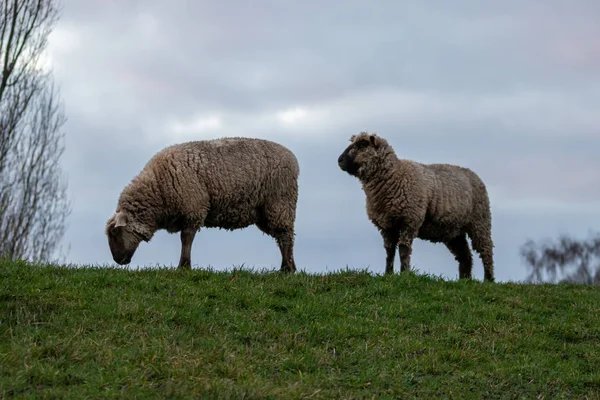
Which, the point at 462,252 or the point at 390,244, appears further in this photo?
the point at 462,252

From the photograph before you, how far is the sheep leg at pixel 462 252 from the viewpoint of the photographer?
17.7 m

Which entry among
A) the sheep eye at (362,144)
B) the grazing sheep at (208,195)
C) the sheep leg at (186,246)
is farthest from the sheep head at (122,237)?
the sheep eye at (362,144)

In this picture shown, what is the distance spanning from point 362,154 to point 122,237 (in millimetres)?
4850

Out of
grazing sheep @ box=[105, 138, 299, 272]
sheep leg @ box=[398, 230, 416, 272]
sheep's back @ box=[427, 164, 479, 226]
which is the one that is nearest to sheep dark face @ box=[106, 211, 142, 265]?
grazing sheep @ box=[105, 138, 299, 272]

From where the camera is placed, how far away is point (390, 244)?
49.2 ft

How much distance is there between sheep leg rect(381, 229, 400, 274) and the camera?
48.9 ft

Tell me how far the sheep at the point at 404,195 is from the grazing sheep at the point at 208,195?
1580mm

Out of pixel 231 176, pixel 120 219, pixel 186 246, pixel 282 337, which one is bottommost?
pixel 282 337

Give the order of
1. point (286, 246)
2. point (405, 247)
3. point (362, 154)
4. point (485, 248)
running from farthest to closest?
point (485, 248) < point (362, 154) < point (405, 247) < point (286, 246)

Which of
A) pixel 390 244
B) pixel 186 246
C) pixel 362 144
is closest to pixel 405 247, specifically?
pixel 390 244

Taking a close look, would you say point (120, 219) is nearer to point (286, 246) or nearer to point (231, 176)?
point (231, 176)

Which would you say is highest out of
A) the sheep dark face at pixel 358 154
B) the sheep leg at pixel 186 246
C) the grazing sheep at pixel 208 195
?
the sheep dark face at pixel 358 154

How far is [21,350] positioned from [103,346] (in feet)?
2.65

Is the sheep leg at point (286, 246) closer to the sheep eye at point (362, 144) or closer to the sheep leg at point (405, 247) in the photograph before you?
the sheep leg at point (405, 247)
